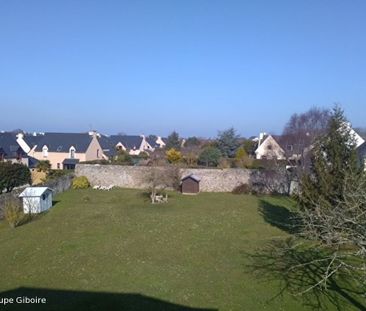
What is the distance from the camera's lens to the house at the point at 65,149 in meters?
51.8

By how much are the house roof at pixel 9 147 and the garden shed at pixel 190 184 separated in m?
23.5

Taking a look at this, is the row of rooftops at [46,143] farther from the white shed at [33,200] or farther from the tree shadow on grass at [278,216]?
the tree shadow on grass at [278,216]

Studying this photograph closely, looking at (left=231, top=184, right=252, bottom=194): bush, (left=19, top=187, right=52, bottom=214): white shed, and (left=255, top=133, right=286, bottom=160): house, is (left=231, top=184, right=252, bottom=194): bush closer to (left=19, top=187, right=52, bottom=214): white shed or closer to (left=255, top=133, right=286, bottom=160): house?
(left=19, top=187, right=52, bottom=214): white shed

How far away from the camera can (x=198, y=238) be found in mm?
17922

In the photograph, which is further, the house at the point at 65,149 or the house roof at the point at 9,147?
the house at the point at 65,149

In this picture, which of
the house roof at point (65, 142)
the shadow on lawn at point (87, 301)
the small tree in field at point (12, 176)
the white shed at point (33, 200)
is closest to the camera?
the shadow on lawn at point (87, 301)

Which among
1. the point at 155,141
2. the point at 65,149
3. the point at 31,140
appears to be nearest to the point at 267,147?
the point at 65,149

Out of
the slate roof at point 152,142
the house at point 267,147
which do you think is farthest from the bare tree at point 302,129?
the slate roof at point 152,142

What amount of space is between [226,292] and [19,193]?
58.7ft

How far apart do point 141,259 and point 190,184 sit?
61.5 feet

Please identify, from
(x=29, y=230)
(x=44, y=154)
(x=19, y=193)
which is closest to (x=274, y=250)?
(x=29, y=230)

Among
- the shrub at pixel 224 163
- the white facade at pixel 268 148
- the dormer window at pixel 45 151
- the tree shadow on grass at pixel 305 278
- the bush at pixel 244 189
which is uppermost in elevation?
the white facade at pixel 268 148

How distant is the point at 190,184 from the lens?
33.3 metres

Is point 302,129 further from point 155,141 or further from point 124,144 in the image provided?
point 155,141
